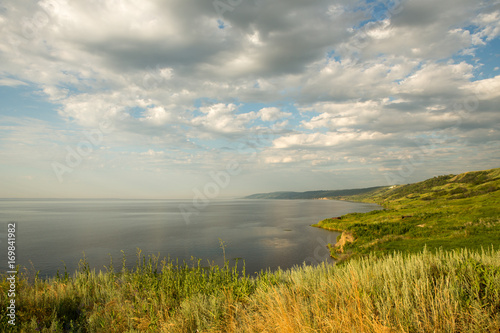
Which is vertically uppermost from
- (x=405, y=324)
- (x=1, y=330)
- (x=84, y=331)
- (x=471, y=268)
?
(x=471, y=268)

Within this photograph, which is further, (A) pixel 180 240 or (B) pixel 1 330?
(A) pixel 180 240

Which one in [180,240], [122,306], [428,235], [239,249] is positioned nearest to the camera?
[122,306]

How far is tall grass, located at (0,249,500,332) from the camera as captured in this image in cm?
391

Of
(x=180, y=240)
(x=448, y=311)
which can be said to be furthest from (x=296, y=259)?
(x=448, y=311)

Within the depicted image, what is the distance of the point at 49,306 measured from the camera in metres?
7.44

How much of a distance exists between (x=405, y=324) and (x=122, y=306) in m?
7.23

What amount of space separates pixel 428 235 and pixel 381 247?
7.67 metres

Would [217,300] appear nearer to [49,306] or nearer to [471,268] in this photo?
[49,306]

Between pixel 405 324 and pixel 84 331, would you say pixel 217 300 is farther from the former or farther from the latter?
pixel 405 324

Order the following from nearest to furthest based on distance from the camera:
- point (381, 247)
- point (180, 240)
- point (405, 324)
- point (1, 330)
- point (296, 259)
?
point (405, 324)
point (1, 330)
point (381, 247)
point (296, 259)
point (180, 240)

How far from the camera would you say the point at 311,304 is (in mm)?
5031

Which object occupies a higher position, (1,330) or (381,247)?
(1,330)

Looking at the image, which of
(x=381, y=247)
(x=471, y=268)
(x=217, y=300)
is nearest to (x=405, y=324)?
(x=471, y=268)

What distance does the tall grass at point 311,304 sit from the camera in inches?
154
